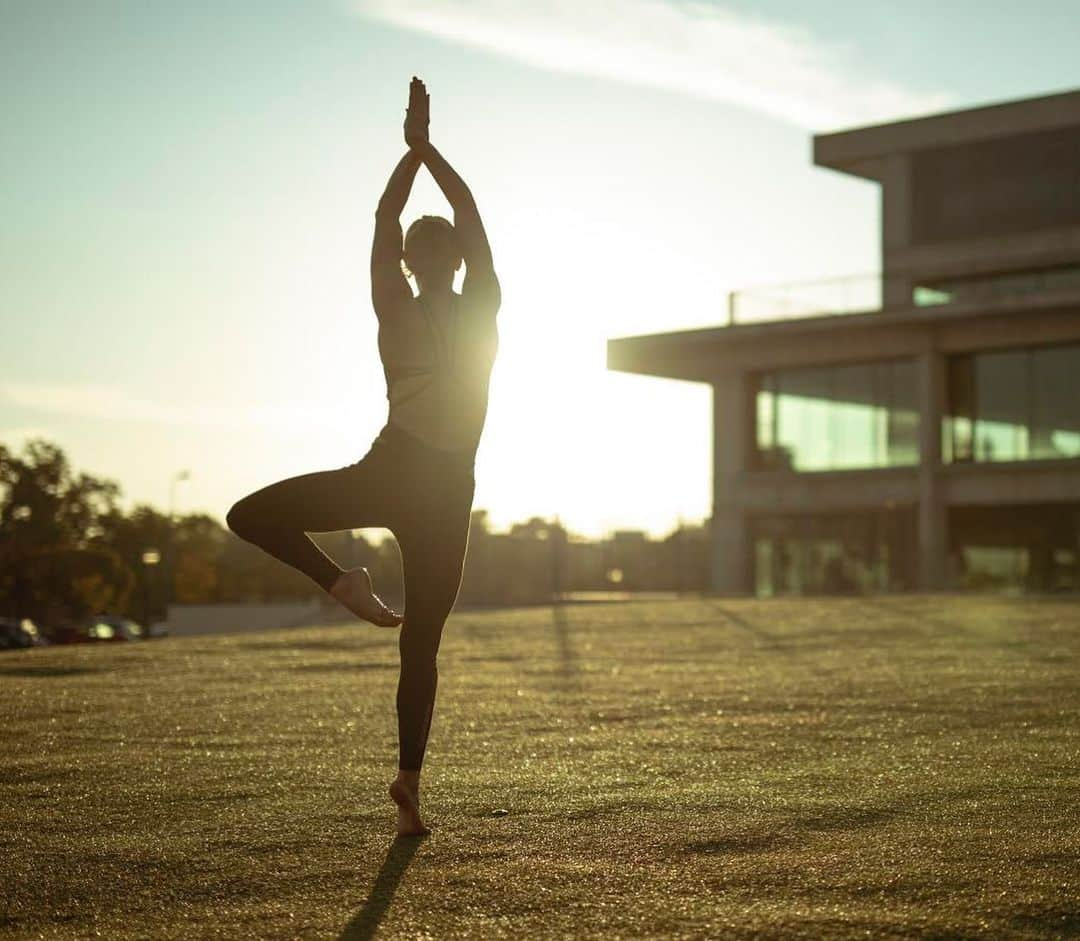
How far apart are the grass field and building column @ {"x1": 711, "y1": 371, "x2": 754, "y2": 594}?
39.8m

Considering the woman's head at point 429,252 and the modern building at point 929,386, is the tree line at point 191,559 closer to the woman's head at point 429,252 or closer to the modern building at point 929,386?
the modern building at point 929,386

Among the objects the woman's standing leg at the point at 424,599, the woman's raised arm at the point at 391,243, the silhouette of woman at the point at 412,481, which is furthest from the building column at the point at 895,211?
the woman's standing leg at the point at 424,599

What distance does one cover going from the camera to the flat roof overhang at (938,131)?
46969mm

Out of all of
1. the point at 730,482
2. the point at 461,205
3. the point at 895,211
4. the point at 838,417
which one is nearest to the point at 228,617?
the point at 730,482

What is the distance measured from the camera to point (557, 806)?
5.70 metres

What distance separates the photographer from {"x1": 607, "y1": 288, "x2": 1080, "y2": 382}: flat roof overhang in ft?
152

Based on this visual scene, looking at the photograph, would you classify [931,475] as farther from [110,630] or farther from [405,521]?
[405,521]

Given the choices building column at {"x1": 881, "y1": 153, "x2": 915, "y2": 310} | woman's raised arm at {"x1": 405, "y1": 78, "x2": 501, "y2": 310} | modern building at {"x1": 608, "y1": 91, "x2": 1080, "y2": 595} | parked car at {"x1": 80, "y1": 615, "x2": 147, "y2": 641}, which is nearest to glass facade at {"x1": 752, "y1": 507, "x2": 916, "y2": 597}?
modern building at {"x1": 608, "y1": 91, "x2": 1080, "y2": 595}

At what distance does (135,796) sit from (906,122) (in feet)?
155

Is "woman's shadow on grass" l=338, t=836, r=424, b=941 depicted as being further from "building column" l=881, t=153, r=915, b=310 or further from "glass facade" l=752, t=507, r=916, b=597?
"building column" l=881, t=153, r=915, b=310

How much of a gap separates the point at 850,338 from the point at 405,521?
150 ft

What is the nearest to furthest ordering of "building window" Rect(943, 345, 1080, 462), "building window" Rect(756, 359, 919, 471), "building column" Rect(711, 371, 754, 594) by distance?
"building window" Rect(943, 345, 1080, 462), "building window" Rect(756, 359, 919, 471), "building column" Rect(711, 371, 754, 594)

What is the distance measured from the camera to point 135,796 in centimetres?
604

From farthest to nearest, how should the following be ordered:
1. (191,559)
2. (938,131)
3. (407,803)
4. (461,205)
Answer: (191,559) → (938,131) → (461,205) → (407,803)
